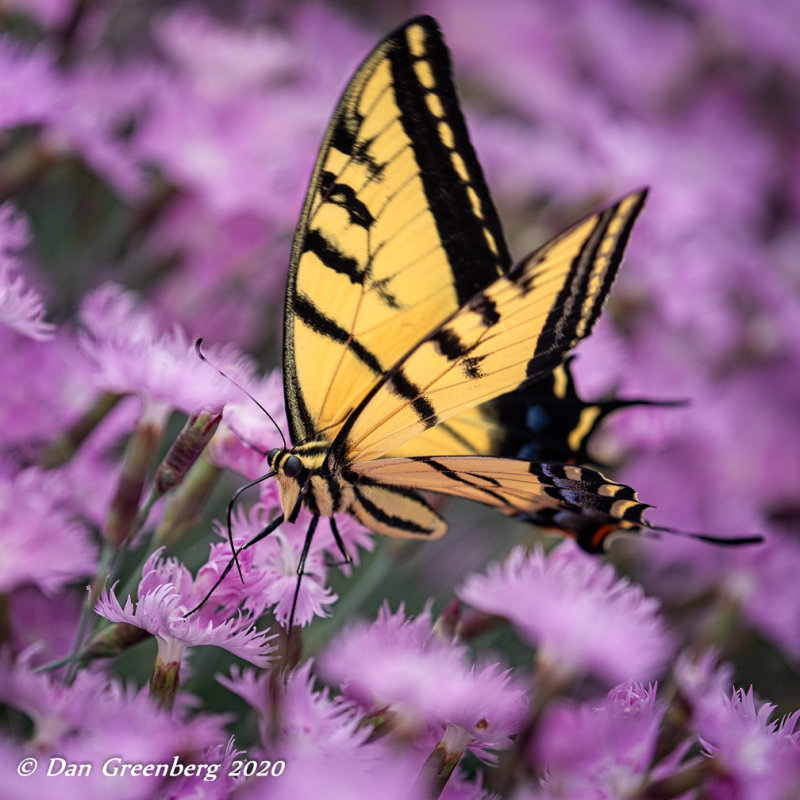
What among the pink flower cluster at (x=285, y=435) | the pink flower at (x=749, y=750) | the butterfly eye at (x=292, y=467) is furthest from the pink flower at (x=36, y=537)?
the pink flower at (x=749, y=750)

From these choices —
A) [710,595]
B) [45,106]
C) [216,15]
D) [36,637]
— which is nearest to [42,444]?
[36,637]

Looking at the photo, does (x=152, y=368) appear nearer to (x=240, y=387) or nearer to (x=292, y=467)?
(x=240, y=387)

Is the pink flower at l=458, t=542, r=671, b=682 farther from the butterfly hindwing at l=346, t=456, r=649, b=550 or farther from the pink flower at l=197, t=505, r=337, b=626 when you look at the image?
the pink flower at l=197, t=505, r=337, b=626

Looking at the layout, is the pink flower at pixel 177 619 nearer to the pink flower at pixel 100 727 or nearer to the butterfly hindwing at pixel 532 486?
the pink flower at pixel 100 727

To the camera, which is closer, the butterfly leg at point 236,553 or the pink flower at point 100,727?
the pink flower at point 100,727

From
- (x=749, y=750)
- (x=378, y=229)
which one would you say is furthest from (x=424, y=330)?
(x=749, y=750)

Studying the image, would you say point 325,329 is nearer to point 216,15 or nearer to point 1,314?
point 1,314
